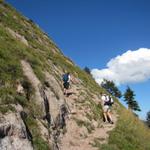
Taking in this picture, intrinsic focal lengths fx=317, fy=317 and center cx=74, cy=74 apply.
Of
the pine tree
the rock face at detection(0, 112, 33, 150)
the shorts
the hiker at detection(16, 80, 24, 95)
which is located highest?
the pine tree

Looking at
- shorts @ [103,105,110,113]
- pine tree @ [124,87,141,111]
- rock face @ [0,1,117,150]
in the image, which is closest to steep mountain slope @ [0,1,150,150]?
rock face @ [0,1,117,150]

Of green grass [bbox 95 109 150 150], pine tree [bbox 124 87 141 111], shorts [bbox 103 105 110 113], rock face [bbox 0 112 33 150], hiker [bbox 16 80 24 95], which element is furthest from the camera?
pine tree [bbox 124 87 141 111]

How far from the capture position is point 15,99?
18203 millimetres

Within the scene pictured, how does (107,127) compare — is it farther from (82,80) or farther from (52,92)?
(82,80)

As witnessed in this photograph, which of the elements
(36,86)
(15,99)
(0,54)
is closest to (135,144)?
(36,86)

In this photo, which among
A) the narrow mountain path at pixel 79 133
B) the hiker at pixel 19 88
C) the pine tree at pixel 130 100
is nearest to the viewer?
the hiker at pixel 19 88

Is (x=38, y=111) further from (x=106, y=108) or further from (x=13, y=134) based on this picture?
(x=106, y=108)

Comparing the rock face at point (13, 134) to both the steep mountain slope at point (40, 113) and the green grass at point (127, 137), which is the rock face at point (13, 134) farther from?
the green grass at point (127, 137)

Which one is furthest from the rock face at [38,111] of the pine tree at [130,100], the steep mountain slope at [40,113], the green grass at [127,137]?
the pine tree at [130,100]

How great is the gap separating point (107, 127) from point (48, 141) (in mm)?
7798

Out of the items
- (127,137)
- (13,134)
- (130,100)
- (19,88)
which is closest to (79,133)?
(127,137)

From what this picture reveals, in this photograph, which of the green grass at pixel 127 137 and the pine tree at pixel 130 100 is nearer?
the green grass at pixel 127 137

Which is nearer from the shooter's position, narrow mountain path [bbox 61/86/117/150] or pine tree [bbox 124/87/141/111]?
narrow mountain path [bbox 61/86/117/150]

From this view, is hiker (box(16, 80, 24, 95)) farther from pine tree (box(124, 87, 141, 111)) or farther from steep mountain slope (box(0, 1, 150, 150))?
pine tree (box(124, 87, 141, 111))
